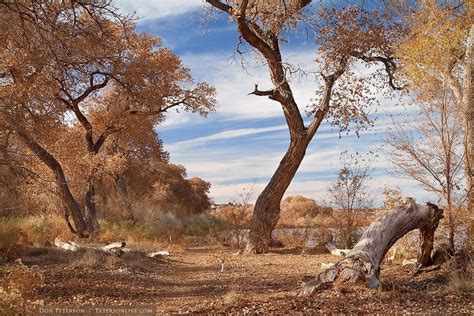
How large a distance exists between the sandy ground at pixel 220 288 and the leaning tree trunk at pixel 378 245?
0.20 metres

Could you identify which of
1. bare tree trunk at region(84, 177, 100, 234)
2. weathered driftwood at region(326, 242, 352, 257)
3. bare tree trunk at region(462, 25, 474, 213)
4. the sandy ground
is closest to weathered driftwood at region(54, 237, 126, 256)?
the sandy ground

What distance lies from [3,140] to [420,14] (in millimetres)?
10661

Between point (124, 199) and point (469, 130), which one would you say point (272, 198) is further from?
point (124, 199)

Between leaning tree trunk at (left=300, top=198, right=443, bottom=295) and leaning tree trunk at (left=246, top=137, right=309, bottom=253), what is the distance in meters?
Answer: 5.57

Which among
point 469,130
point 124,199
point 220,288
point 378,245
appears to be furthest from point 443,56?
point 124,199

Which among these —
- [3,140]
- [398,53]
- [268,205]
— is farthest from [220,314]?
[398,53]

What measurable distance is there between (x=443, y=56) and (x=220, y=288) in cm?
590

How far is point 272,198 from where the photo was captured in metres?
13.9

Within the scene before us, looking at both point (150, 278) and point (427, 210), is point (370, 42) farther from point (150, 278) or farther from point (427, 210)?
point (150, 278)

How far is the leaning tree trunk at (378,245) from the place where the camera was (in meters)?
6.62

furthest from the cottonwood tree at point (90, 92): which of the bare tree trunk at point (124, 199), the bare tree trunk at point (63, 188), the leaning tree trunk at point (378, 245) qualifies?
the leaning tree trunk at point (378, 245)

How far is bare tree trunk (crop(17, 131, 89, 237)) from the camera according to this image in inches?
576

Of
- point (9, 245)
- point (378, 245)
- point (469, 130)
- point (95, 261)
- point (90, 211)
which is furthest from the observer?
point (90, 211)

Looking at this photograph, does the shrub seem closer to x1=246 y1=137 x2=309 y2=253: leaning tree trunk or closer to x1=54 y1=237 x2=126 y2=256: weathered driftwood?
x1=54 y1=237 x2=126 y2=256: weathered driftwood
